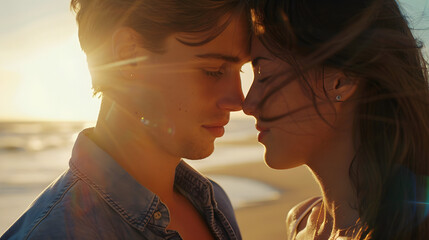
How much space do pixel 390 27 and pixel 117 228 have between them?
1.82 m

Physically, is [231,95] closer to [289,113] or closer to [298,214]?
[289,113]

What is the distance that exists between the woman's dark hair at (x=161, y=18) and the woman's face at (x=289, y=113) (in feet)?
1.17

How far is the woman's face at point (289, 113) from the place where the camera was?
221 cm

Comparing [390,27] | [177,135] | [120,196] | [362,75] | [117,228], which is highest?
[390,27]

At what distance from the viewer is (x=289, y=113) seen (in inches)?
90.1

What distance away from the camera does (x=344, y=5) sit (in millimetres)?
2076

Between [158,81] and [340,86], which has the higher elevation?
[158,81]

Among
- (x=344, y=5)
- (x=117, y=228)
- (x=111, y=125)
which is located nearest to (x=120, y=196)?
(x=117, y=228)

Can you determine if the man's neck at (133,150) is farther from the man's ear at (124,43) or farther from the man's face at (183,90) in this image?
the man's ear at (124,43)

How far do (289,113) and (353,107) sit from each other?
35cm

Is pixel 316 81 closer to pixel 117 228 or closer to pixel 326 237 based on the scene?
pixel 326 237

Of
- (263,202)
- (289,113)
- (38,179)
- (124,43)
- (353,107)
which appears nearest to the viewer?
(353,107)

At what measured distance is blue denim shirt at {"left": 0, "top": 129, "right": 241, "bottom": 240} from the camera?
2033 millimetres

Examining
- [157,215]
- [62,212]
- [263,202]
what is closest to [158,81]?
[157,215]
